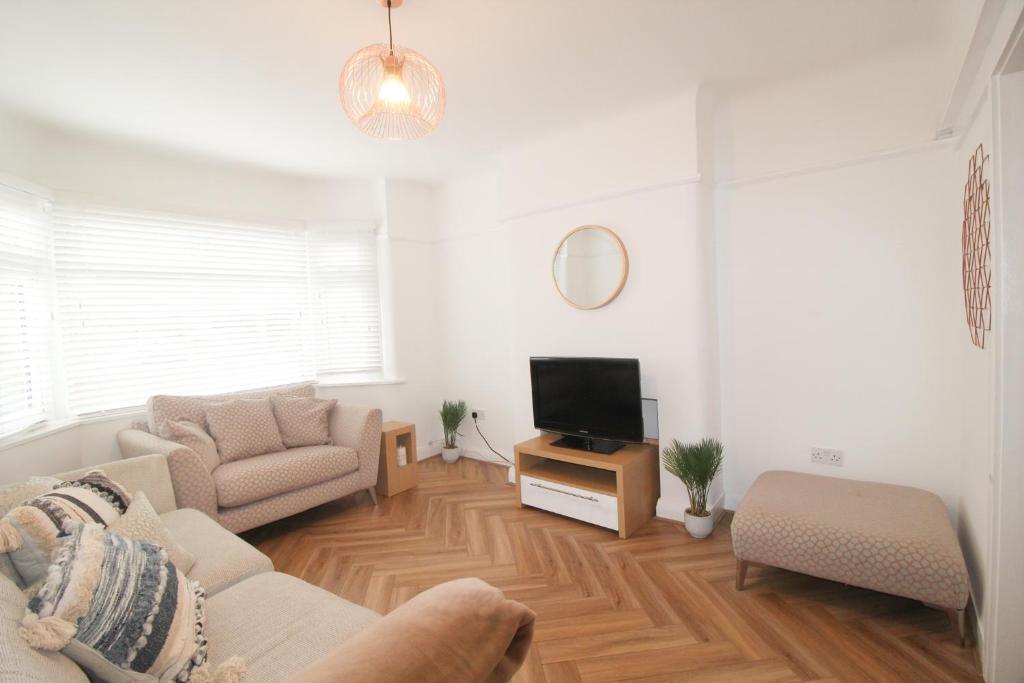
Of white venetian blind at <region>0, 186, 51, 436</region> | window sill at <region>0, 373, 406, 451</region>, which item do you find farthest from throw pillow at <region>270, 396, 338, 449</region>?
white venetian blind at <region>0, 186, 51, 436</region>

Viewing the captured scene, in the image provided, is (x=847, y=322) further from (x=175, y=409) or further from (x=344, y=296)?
(x=175, y=409)

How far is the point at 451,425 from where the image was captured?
4.45m

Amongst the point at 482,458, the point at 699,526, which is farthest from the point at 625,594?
the point at 482,458

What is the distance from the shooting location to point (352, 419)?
3516 millimetres

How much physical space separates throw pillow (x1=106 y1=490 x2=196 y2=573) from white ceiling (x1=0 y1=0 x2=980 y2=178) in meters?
1.94

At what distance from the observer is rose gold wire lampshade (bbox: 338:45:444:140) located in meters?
1.73

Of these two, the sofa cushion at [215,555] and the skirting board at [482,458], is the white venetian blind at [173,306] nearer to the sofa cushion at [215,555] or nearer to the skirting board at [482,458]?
the skirting board at [482,458]

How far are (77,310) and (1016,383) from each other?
4.83m

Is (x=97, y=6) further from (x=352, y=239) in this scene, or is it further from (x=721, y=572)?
(x=721, y=572)

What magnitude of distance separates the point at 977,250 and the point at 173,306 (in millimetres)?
4739

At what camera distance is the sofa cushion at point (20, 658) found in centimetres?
86

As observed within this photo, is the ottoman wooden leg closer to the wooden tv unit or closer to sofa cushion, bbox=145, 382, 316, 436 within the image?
the wooden tv unit

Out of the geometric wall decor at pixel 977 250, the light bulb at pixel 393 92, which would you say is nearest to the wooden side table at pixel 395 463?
the light bulb at pixel 393 92

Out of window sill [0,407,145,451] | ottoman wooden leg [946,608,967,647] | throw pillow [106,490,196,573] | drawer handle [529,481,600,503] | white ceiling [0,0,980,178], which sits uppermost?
white ceiling [0,0,980,178]
